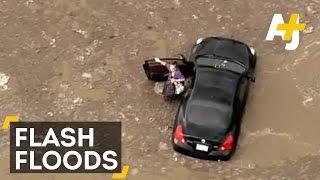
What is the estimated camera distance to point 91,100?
14.3 meters

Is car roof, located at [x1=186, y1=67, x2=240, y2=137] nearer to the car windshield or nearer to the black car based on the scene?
the black car

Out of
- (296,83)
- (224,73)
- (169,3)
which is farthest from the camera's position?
(169,3)

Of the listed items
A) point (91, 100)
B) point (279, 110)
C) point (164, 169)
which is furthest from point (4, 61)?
point (279, 110)

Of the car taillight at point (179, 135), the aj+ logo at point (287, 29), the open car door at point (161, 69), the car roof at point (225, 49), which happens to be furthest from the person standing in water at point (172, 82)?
the aj+ logo at point (287, 29)

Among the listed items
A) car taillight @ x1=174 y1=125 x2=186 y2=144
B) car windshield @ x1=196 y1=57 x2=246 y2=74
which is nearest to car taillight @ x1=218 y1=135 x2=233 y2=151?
car taillight @ x1=174 y1=125 x2=186 y2=144

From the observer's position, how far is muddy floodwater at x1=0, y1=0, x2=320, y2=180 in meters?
13.0

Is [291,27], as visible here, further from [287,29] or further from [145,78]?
[145,78]

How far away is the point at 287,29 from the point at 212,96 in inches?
162

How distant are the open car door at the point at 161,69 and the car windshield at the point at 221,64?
359 mm

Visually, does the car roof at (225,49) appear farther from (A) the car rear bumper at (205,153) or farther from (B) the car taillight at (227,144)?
(A) the car rear bumper at (205,153)

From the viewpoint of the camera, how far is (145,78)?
1480 centimetres

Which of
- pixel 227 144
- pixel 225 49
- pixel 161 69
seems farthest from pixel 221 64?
pixel 227 144

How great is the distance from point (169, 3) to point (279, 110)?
4.77 meters

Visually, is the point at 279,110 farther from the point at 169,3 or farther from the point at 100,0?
the point at 100,0
